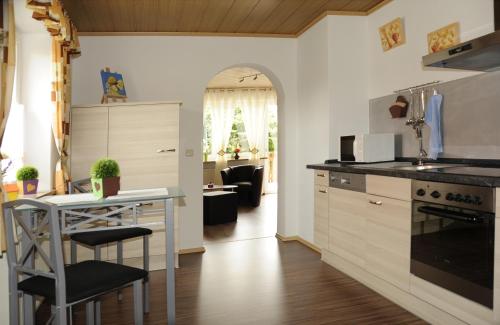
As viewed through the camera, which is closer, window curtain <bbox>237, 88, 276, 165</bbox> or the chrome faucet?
the chrome faucet

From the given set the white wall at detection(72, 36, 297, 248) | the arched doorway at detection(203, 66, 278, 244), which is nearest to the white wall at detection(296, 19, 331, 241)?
the white wall at detection(72, 36, 297, 248)

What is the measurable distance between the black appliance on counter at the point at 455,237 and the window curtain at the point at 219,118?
6.04 m

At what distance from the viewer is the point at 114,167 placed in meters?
2.14

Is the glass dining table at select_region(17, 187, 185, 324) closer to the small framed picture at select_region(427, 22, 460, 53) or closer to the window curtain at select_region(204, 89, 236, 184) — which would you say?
the small framed picture at select_region(427, 22, 460, 53)

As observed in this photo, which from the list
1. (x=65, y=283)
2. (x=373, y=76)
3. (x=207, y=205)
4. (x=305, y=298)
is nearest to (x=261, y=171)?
(x=207, y=205)

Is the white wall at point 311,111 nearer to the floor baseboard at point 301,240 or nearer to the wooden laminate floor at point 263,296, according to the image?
the floor baseboard at point 301,240

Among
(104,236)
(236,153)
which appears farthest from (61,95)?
(236,153)

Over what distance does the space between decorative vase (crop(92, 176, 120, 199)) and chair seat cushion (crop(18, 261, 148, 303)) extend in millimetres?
390

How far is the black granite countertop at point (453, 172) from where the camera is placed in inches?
74.9

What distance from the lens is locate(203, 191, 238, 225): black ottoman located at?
217 inches

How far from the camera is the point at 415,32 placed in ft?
10.5

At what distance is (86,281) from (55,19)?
6.21 ft

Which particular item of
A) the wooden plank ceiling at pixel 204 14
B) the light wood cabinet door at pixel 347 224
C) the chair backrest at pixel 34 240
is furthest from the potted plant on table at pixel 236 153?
the chair backrest at pixel 34 240

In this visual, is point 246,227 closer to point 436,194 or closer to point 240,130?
point 436,194
